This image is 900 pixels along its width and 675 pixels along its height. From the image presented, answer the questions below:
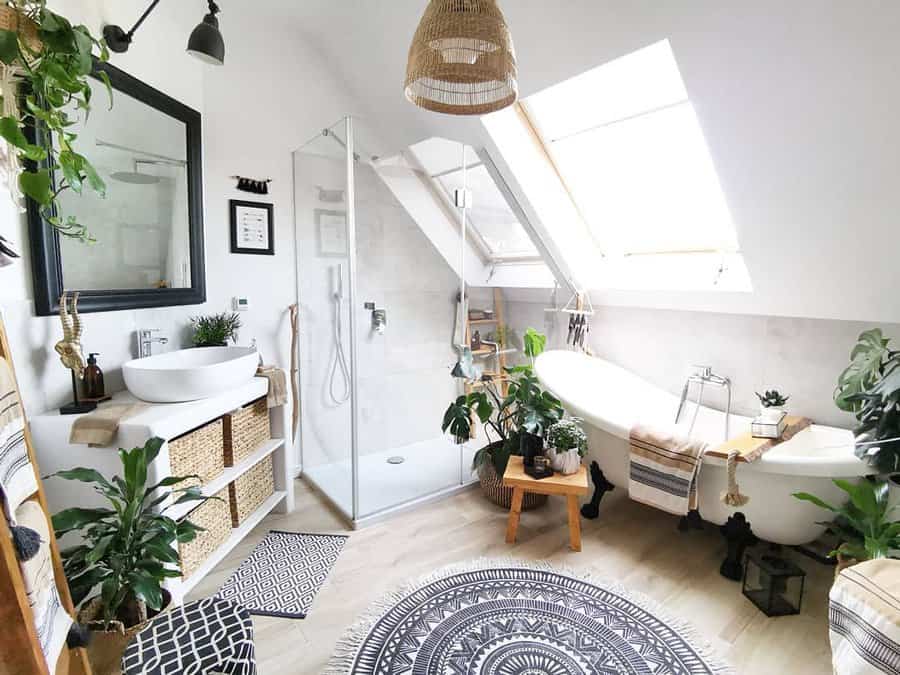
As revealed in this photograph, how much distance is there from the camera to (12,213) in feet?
5.26

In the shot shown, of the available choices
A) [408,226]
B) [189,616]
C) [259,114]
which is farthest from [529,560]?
[259,114]

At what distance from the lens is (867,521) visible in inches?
64.4

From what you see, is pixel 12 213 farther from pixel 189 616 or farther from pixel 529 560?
pixel 529 560

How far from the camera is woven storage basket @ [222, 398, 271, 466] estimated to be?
2088 mm

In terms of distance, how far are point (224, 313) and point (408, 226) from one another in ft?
3.92

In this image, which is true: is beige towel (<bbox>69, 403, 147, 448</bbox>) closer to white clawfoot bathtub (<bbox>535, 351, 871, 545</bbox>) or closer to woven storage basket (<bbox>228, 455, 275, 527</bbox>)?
woven storage basket (<bbox>228, 455, 275, 527</bbox>)

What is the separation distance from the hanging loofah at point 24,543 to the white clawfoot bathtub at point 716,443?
83.2 inches

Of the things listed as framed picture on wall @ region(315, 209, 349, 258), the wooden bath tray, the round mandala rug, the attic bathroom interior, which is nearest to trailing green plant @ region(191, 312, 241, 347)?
the attic bathroom interior

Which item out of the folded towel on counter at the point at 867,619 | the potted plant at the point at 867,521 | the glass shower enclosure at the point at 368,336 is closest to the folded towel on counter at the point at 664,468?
the potted plant at the point at 867,521

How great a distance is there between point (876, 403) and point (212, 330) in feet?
9.53

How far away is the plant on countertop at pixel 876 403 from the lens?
1562 millimetres

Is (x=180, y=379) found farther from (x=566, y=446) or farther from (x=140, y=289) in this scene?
(x=566, y=446)

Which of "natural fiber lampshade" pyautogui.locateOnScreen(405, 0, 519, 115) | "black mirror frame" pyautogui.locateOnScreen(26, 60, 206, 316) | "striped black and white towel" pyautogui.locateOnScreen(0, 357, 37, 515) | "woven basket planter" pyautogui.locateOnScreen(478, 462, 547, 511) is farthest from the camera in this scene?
"woven basket planter" pyautogui.locateOnScreen(478, 462, 547, 511)

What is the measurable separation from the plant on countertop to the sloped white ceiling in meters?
0.27
